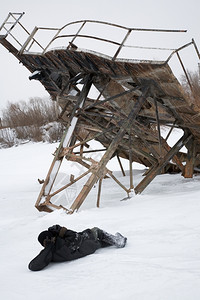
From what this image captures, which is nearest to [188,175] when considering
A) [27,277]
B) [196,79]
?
[27,277]

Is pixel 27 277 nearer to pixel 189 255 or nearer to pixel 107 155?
pixel 189 255

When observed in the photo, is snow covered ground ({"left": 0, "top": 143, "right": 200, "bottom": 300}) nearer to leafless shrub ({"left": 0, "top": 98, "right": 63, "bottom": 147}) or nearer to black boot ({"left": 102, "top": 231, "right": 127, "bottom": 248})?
black boot ({"left": 102, "top": 231, "right": 127, "bottom": 248})

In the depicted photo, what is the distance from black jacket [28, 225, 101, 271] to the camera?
3141mm

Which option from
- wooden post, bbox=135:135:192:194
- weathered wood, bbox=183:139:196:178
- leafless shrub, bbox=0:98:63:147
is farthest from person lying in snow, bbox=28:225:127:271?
leafless shrub, bbox=0:98:63:147

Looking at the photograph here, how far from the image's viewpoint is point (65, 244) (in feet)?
10.9

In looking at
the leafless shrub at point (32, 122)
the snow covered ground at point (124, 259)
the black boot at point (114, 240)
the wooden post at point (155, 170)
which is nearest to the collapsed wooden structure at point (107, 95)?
the wooden post at point (155, 170)

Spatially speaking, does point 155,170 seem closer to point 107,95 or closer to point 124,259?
point 107,95

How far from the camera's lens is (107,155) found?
20.1 feet

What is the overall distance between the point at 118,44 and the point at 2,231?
4.03m

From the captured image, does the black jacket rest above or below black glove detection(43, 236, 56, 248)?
below

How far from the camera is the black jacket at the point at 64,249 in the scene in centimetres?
314

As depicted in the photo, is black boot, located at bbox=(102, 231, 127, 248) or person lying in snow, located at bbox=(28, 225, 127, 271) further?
black boot, located at bbox=(102, 231, 127, 248)

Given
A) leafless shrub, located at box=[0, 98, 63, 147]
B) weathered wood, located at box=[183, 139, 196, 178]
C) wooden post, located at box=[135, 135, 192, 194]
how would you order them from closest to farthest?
wooden post, located at box=[135, 135, 192, 194]
weathered wood, located at box=[183, 139, 196, 178]
leafless shrub, located at box=[0, 98, 63, 147]

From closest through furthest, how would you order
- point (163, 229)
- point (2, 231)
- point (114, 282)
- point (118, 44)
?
point (114, 282) < point (163, 229) < point (2, 231) < point (118, 44)
